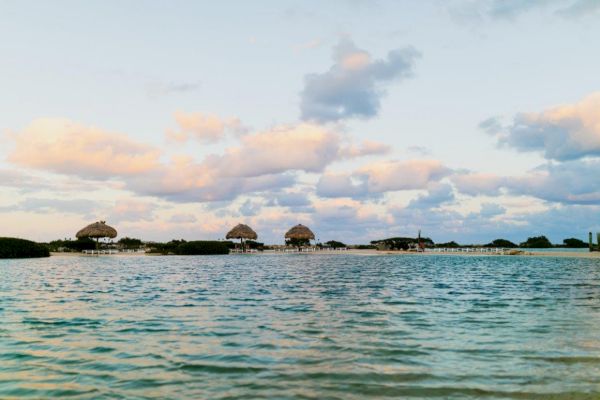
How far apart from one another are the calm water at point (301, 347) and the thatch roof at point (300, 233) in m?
63.6

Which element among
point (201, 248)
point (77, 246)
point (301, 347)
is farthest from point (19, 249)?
point (301, 347)

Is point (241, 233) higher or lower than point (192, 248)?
higher

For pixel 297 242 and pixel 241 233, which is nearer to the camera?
pixel 241 233

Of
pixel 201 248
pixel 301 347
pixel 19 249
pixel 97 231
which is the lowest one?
pixel 301 347

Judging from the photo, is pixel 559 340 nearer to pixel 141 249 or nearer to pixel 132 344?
pixel 132 344

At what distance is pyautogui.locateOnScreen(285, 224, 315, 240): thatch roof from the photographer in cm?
8269

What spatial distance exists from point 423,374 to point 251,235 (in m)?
72.6

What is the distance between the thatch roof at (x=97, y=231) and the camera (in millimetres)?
67938

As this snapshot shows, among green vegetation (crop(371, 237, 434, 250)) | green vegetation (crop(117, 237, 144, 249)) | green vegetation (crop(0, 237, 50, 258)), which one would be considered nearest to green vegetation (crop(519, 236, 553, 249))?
green vegetation (crop(371, 237, 434, 250))

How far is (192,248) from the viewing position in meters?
75.8

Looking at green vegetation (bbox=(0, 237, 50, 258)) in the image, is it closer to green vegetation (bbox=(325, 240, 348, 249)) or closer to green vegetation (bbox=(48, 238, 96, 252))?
green vegetation (bbox=(48, 238, 96, 252))

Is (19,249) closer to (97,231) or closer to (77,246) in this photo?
(97,231)

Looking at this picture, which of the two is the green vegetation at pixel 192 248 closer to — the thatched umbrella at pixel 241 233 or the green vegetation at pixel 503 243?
the thatched umbrella at pixel 241 233

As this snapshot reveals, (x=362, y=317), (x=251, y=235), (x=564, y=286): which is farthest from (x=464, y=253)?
(x=362, y=317)
